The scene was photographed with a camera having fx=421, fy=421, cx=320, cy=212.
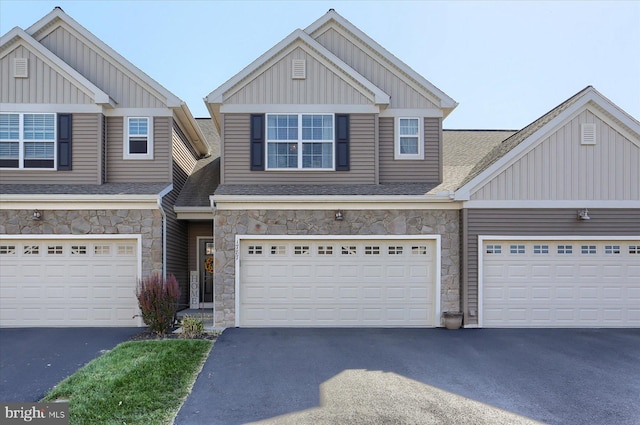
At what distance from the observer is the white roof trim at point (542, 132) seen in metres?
9.86

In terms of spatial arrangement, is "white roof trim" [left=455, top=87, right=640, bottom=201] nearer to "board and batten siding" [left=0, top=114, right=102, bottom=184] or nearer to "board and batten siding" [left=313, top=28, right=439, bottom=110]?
"board and batten siding" [left=313, top=28, right=439, bottom=110]

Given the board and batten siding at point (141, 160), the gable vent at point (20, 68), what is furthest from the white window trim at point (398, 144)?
the gable vent at point (20, 68)

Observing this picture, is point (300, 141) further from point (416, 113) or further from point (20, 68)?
point (20, 68)

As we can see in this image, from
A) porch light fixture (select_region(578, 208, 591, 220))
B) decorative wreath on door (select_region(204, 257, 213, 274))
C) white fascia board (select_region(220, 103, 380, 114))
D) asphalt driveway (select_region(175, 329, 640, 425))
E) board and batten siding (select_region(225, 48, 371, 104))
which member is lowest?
asphalt driveway (select_region(175, 329, 640, 425))

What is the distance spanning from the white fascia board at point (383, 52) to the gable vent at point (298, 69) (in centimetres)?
140

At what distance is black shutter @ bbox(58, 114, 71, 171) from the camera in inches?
432

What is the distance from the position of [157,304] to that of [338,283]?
4.13 meters

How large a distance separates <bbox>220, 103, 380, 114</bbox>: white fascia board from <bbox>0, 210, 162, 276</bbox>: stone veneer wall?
10.8ft

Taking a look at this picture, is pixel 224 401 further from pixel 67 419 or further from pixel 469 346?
pixel 469 346

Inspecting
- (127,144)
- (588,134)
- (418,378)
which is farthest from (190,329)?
(588,134)

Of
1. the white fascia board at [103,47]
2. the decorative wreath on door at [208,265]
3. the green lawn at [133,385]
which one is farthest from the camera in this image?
the decorative wreath on door at [208,265]

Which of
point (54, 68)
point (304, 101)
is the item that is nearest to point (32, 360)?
point (54, 68)

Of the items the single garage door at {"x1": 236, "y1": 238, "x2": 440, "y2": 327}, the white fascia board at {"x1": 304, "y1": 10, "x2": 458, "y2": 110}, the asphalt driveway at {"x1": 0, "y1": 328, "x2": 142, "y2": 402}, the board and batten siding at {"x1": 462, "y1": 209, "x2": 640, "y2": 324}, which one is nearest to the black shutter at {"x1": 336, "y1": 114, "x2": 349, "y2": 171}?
the single garage door at {"x1": 236, "y1": 238, "x2": 440, "y2": 327}

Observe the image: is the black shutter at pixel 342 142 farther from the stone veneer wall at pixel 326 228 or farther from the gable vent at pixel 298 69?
the stone veneer wall at pixel 326 228
